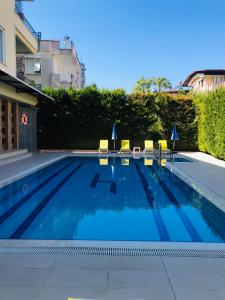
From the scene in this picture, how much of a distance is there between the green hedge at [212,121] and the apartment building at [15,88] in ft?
29.9

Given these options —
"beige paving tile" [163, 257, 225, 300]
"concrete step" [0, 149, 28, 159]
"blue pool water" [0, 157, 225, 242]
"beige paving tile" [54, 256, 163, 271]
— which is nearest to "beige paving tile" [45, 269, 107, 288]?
"beige paving tile" [54, 256, 163, 271]

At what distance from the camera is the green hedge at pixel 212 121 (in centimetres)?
1588

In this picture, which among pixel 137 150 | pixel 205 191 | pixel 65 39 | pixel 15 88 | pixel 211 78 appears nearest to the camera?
pixel 205 191

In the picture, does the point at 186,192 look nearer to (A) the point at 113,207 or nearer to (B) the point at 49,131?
(A) the point at 113,207

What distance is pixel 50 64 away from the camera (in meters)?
32.2

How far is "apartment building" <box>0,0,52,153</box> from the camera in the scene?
49.9 feet

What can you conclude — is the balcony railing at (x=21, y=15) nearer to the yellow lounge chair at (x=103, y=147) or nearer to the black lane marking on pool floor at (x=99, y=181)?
the yellow lounge chair at (x=103, y=147)

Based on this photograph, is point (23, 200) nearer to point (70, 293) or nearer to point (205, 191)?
point (205, 191)

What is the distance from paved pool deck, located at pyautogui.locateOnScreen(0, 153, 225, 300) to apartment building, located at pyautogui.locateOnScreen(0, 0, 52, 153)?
10080 millimetres

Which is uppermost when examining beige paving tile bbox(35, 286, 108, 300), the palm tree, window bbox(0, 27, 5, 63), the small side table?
the palm tree

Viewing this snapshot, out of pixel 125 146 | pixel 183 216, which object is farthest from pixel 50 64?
pixel 183 216

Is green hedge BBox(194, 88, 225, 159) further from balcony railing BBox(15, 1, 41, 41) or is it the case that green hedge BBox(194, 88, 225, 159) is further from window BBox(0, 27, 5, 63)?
balcony railing BBox(15, 1, 41, 41)

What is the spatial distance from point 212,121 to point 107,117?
22.6 feet

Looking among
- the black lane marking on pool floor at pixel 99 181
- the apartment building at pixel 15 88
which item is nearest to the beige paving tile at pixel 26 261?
the black lane marking on pool floor at pixel 99 181
